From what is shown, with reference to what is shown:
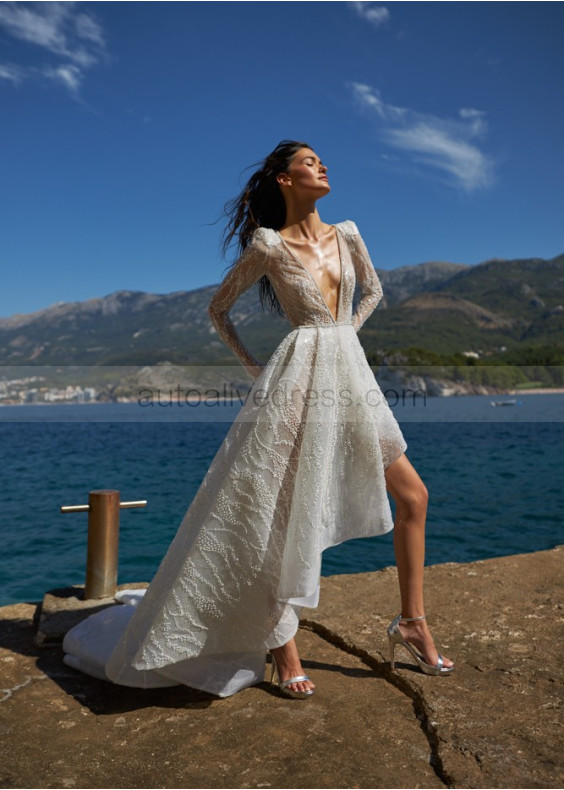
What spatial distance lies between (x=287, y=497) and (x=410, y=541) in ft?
2.02

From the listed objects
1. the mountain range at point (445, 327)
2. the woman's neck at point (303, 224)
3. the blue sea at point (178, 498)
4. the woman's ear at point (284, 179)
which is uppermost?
the mountain range at point (445, 327)

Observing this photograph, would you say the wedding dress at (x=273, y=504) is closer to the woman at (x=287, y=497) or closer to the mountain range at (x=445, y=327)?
the woman at (x=287, y=497)

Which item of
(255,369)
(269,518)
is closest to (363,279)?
(255,369)

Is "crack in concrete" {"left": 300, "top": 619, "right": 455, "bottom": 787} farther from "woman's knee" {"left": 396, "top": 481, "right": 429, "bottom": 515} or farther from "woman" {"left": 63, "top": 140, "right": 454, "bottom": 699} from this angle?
"woman's knee" {"left": 396, "top": 481, "right": 429, "bottom": 515}

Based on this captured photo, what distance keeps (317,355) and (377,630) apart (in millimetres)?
1661

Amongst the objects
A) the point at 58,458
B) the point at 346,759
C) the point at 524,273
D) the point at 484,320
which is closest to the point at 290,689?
the point at 346,759

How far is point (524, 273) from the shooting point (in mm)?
183250

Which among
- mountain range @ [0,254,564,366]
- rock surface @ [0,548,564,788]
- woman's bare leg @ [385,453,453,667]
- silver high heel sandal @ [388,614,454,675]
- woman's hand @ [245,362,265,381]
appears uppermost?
mountain range @ [0,254,564,366]

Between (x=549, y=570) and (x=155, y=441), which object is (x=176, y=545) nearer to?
(x=549, y=570)

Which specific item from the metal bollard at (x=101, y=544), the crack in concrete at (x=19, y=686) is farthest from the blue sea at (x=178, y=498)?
the crack in concrete at (x=19, y=686)

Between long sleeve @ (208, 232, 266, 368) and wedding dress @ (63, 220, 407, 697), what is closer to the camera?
wedding dress @ (63, 220, 407, 697)

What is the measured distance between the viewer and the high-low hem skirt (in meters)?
2.61

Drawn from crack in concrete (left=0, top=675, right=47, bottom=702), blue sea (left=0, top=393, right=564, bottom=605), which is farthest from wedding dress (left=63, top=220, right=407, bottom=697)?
blue sea (left=0, top=393, right=564, bottom=605)

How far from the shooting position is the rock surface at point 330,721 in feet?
7.07
